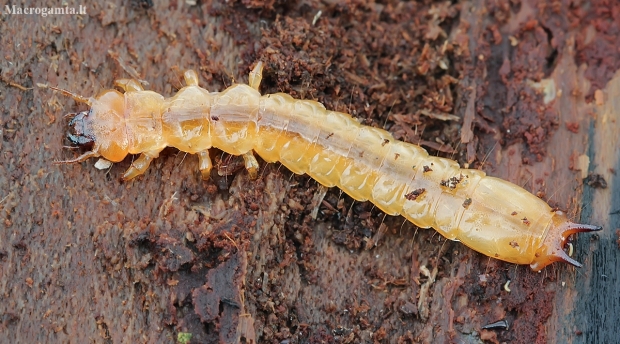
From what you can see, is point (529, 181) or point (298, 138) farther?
point (529, 181)

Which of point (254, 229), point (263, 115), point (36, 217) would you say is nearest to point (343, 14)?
point (263, 115)

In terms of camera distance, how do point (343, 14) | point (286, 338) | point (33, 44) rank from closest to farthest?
point (286, 338) → point (33, 44) → point (343, 14)

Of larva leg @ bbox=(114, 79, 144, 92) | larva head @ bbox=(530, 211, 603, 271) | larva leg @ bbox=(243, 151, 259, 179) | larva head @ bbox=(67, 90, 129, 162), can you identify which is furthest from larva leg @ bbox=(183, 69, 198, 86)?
larva head @ bbox=(530, 211, 603, 271)

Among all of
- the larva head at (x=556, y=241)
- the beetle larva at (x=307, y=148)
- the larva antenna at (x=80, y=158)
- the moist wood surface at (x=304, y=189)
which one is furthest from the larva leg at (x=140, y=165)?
the larva head at (x=556, y=241)

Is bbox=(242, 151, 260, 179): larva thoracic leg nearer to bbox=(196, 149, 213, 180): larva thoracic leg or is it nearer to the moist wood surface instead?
the moist wood surface

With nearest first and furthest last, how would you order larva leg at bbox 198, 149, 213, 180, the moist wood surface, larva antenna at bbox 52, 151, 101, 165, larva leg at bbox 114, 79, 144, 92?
the moist wood surface → larva antenna at bbox 52, 151, 101, 165 → larva leg at bbox 198, 149, 213, 180 → larva leg at bbox 114, 79, 144, 92

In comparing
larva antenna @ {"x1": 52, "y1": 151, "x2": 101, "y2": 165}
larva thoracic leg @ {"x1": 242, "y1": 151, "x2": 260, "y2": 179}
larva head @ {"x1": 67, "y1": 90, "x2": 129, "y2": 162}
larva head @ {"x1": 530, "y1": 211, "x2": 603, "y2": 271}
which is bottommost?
larva head @ {"x1": 530, "y1": 211, "x2": 603, "y2": 271}

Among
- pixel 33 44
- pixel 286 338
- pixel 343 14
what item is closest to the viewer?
pixel 286 338

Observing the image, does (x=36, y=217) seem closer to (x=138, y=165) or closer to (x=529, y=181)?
(x=138, y=165)
